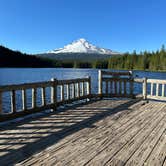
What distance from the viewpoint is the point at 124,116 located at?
5730 mm

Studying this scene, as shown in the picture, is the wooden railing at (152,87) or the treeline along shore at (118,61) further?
the treeline along shore at (118,61)

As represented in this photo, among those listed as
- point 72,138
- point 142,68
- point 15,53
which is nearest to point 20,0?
point 72,138

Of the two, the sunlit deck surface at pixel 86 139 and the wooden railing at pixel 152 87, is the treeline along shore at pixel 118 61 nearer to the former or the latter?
the wooden railing at pixel 152 87

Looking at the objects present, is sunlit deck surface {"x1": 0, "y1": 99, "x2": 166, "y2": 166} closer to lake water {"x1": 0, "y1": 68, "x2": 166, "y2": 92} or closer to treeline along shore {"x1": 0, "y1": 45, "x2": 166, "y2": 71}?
lake water {"x1": 0, "y1": 68, "x2": 166, "y2": 92}

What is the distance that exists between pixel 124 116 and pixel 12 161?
3421 millimetres

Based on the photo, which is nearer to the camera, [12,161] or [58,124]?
[12,161]

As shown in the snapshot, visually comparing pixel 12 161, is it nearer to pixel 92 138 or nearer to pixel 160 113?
pixel 92 138

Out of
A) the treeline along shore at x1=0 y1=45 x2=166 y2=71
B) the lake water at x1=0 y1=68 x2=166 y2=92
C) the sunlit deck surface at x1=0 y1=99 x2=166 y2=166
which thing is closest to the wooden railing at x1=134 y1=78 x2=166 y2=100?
the sunlit deck surface at x1=0 y1=99 x2=166 y2=166

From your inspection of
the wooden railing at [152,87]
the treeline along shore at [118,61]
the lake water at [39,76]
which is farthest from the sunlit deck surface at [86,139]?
the treeline along shore at [118,61]

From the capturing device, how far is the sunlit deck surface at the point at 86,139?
313cm

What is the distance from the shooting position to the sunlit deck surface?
313cm

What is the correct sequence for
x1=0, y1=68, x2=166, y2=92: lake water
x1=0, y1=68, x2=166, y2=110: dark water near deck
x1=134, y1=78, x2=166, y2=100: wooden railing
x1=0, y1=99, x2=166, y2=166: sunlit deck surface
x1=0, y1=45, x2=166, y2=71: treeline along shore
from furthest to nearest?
x1=0, y1=45, x2=166, y2=71: treeline along shore < x1=0, y1=68, x2=166, y2=92: lake water < x1=0, y1=68, x2=166, y2=110: dark water near deck < x1=134, y1=78, x2=166, y2=100: wooden railing < x1=0, y1=99, x2=166, y2=166: sunlit deck surface

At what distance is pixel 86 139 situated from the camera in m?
3.94

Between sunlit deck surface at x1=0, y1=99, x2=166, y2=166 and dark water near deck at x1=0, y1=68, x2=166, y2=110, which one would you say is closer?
sunlit deck surface at x1=0, y1=99, x2=166, y2=166
